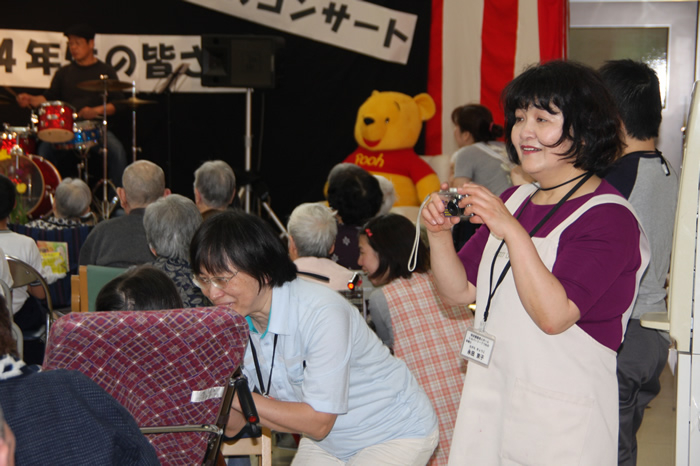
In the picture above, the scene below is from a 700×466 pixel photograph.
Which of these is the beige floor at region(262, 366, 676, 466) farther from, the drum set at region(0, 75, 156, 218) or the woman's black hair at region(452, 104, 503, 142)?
the drum set at region(0, 75, 156, 218)

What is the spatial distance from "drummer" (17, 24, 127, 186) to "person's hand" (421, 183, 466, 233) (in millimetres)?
6317

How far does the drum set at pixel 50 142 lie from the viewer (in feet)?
22.9

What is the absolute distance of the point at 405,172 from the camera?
6.64 m

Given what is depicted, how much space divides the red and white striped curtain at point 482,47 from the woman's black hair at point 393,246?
3.79 meters

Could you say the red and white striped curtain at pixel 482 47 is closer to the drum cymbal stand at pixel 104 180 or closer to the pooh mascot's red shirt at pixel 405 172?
the pooh mascot's red shirt at pixel 405 172

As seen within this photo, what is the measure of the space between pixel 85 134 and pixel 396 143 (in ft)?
10.0

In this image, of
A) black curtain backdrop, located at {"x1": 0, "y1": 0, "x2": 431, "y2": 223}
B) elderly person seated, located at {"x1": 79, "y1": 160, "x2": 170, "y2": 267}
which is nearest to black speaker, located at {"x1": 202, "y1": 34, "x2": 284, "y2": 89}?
black curtain backdrop, located at {"x1": 0, "y1": 0, "x2": 431, "y2": 223}

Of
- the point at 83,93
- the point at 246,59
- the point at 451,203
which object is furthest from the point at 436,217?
the point at 83,93

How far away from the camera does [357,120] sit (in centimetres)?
681

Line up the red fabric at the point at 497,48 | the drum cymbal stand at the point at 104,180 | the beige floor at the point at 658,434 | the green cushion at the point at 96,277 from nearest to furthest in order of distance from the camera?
the green cushion at the point at 96,277, the beige floor at the point at 658,434, the red fabric at the point at 497,48, the drum cymbal stand at the point at 104,180

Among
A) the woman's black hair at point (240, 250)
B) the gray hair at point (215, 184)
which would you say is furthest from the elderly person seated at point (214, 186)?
the woman's black hair at point (240, 250)

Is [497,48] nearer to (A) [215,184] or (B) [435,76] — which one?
(B) [435,76]

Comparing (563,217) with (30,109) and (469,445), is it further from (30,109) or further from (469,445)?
(30,109)

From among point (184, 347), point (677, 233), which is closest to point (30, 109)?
point (184, 347)
